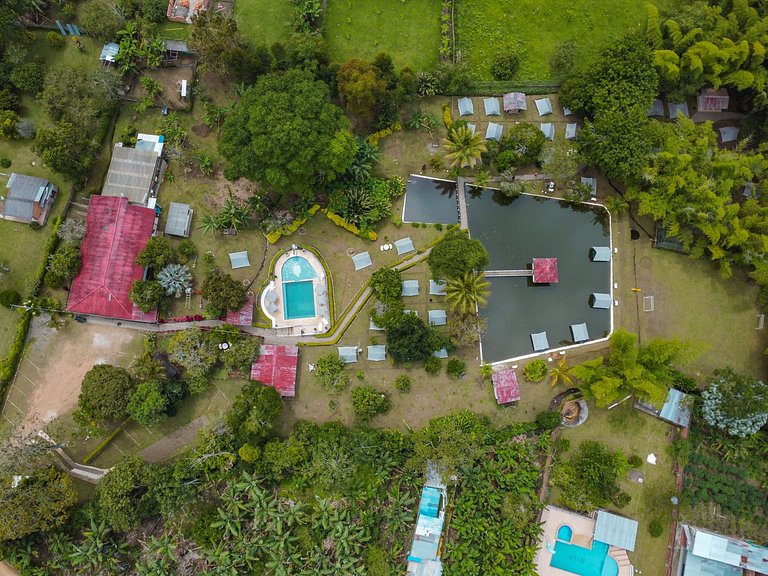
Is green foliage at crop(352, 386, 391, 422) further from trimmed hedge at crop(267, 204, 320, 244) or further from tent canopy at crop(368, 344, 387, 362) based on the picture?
trimmed hedge at crop(267, 204, 320, 244)

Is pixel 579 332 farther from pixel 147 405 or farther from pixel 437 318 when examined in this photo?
pixel 147 405

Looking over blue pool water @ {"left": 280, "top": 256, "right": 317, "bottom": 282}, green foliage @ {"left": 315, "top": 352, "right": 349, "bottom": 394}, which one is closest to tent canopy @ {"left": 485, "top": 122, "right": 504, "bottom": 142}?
blue pool water @ {"left": 280, "top": 256, "right": 317, "bottom": 282}

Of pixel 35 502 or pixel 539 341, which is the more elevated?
pixel 539 341

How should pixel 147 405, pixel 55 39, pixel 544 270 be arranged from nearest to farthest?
pixel 147 405
pixel 544 270
pixel 55 39

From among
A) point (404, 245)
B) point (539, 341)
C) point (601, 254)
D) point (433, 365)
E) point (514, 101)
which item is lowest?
point (433, 365)

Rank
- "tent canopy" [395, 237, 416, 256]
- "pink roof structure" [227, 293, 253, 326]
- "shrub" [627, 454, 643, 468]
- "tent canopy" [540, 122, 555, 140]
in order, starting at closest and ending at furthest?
"shrub" [627, 454, 643, 468]
"pink roof structure" [227, 293, 253, 326]
"tent canopy" [395, 237, 416, 256]
"tent canopy" [540, 122, 555, 140]

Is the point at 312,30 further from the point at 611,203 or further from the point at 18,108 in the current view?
the point at 611,203

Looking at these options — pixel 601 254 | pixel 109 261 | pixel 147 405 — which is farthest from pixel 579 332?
pixel 109 261
